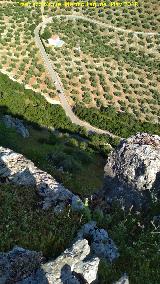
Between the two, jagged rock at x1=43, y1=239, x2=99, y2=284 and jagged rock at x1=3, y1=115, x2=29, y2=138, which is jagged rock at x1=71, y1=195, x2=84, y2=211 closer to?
jagged rock at x1=43, y1=239, x2=99, y2=284

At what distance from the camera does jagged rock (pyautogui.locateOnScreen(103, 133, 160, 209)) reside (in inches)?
917

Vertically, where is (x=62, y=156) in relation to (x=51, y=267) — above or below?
below

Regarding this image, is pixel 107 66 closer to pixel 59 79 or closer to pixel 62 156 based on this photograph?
pixel 59 79

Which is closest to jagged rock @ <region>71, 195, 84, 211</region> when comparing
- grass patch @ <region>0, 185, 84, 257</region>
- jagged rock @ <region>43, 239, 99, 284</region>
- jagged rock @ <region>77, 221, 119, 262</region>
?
grass patch @ <region>0, 185, 84, 257</region>

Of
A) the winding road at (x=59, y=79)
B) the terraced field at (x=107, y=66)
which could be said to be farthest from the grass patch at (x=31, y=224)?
the terraced field at (x=107, y=66)

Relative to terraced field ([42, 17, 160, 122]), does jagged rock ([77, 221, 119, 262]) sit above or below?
above

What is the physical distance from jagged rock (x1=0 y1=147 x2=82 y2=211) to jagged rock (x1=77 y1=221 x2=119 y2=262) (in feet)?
5.84

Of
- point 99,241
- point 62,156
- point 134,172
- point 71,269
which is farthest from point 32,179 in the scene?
point 62,156

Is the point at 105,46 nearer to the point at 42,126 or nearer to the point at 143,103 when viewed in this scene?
the point at 143,103

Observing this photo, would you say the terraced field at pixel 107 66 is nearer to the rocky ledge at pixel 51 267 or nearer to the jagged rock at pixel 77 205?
the jagged rock at pixel 77 205

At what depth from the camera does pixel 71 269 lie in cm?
1470

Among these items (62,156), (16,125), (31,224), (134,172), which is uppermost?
(31,224)

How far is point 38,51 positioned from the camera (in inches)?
2483

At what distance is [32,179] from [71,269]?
6885 millimetres
